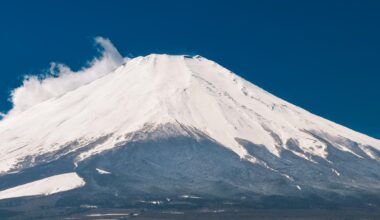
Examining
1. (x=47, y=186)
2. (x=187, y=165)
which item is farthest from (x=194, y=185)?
(x=47, y=186)

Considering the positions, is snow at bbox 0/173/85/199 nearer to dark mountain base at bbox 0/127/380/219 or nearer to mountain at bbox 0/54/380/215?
mountain at bbox 0/54/380/215

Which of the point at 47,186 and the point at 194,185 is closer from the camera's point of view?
the point at 47,186

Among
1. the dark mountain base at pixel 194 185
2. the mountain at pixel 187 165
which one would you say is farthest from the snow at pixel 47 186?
the dark mountain base at pixel 194 185

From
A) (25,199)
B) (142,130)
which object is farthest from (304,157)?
(25,199)

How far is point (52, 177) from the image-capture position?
168 m

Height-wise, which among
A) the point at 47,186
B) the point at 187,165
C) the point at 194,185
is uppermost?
the point at 187,165

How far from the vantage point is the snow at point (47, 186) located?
6225 inches

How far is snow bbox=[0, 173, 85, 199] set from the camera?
158125 mm

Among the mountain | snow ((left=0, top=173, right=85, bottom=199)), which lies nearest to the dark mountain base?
the mountain

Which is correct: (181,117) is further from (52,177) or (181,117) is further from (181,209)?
(181,209)

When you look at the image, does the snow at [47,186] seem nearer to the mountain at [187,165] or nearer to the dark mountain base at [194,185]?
the mountain at [187,165]

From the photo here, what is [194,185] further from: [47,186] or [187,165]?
[47,186]

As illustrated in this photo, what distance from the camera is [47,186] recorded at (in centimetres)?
16200

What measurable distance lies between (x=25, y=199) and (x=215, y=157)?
149 feet
